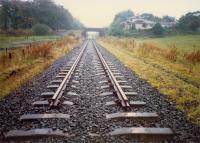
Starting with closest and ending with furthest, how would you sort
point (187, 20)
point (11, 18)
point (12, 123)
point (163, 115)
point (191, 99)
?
point (12, 123) < point (163, 115) < point (191, 99) < point (11, 18) < point (187, 20)

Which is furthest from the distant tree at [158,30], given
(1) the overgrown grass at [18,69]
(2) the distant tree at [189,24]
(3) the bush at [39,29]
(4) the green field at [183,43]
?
(1) the overgrown grass at [18,69]

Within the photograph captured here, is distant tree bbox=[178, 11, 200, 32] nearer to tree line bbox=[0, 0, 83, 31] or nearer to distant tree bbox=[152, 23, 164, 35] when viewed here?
distant tree bbox=[152, 23, 164, 35]

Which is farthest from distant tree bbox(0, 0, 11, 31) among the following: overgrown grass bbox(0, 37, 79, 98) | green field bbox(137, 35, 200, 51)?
overgrown grass bbox(0, 37, 79, 98)

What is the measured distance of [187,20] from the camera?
282ft

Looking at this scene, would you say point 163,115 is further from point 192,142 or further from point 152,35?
point 152,35

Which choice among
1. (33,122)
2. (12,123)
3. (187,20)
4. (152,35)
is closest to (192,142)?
(33,122)

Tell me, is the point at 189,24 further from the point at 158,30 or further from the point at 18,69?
the point at 18,69

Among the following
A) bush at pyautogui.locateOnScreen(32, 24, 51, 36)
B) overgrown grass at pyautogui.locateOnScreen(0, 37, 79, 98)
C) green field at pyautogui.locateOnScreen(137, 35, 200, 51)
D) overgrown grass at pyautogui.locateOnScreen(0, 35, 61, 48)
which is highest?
bush at pyautogui.locateOnScreen(32, 24, 51, 36)

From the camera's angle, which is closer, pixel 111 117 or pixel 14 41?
pixel 111 117

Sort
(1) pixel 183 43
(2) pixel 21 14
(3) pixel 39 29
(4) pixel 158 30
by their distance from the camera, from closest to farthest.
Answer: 1. (1) pixel 183 43
2. (3) pixel 39 29
3. (2) pixel 21 14
4. (4) pixel 158 30

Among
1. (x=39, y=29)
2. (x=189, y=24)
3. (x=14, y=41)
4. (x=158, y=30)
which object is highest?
(x=189, y=24)

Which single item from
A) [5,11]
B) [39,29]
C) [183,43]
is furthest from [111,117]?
[5,11]

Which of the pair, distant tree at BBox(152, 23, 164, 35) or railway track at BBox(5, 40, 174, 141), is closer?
railway track at BBox(5, 40, 174, 141)

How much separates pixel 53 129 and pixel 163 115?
261 centimetres
